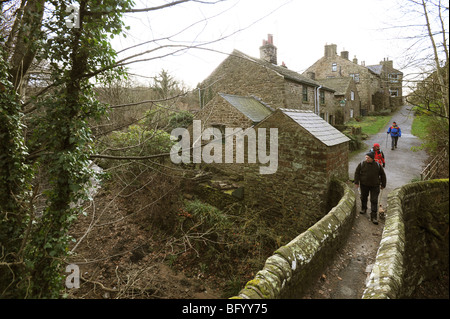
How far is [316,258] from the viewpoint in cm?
430

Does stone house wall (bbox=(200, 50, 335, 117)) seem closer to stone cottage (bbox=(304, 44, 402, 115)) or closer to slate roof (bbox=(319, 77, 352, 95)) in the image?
slate roof (bbox=(319, 77, 352, 95))

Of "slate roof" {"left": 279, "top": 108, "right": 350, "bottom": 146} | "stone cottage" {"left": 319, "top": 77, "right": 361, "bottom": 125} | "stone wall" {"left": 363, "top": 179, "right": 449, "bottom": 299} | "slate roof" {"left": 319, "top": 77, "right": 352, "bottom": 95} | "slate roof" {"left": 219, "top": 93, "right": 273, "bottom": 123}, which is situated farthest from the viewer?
"slate roof" {"left": 319, "top": 77, "right": 352, "bottom": 95}

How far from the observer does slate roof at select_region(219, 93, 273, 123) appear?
13.2 m

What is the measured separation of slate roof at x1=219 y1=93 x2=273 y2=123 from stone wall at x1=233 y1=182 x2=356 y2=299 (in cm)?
843

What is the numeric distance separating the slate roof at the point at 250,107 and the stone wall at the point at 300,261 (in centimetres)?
843

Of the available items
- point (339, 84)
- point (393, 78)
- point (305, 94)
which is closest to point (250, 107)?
point (305, 94)

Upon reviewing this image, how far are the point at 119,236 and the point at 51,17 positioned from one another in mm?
8367

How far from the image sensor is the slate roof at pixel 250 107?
13226 millimetres

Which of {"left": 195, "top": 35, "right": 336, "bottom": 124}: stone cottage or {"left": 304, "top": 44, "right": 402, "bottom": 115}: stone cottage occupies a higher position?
{"left": 304, "top": 44, "right": 402, "bottom": 115}: stone cottage

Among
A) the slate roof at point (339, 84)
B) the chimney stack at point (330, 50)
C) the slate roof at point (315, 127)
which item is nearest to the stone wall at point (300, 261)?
the slate roof at point (315, 127)

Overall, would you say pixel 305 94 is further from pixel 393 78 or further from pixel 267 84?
pixel 393 78

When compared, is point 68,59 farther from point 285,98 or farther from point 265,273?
point 285,98

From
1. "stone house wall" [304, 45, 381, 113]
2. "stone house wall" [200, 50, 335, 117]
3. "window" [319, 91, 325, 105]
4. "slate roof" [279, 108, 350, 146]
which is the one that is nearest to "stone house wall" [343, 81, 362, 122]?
"stone house wall" [304, 45, 381, 113]
